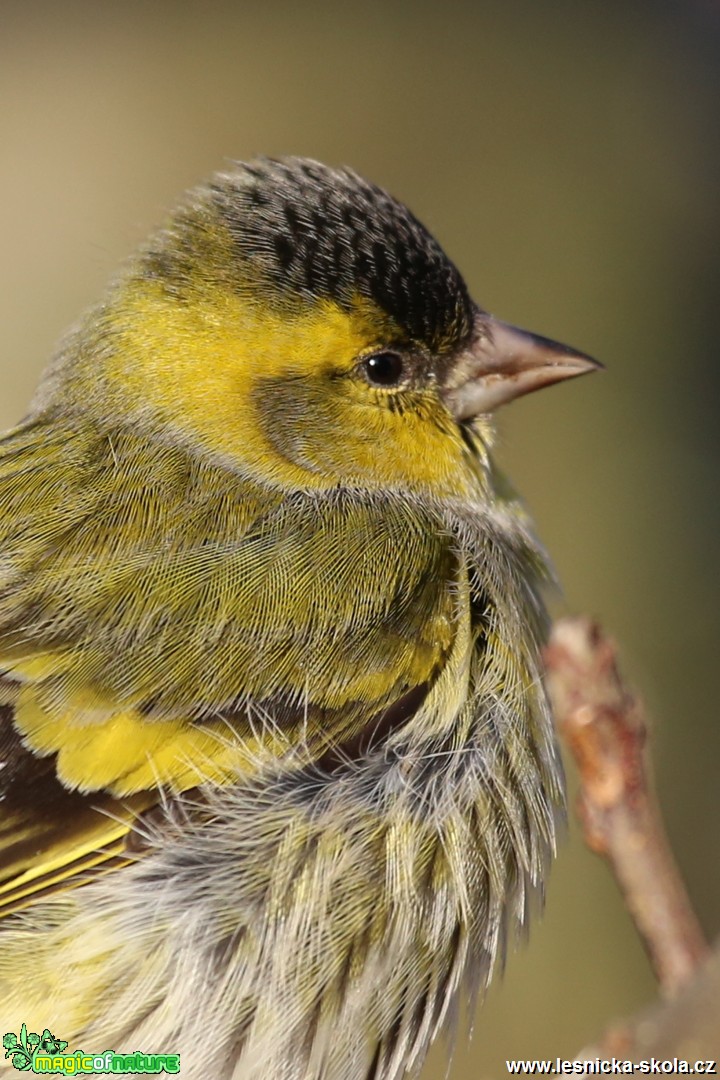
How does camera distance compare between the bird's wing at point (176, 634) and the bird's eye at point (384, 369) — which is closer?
the bird's wing at point (176, 634)

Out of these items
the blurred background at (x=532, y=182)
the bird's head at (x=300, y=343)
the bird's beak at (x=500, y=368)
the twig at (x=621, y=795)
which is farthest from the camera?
the blurred background at (x=532, y=182)

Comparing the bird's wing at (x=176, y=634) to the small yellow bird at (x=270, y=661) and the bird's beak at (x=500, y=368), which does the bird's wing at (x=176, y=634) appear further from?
the bird's beak at (x=500, y=368)

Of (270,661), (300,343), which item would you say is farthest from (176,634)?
(300,343)

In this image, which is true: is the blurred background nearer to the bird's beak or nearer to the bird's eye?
the bird's beak

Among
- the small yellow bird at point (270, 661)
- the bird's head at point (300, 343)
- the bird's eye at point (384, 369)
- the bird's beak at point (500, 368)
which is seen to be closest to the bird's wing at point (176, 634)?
the small yellow bird at point (270, 661)

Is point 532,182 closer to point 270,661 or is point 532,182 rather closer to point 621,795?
point 270,661
